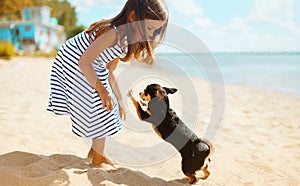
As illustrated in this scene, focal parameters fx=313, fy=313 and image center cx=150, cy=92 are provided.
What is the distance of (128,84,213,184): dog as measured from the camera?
215 centimetres

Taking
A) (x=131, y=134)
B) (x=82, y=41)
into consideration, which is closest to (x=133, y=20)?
(x=82, y=41)

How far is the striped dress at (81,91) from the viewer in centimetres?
224

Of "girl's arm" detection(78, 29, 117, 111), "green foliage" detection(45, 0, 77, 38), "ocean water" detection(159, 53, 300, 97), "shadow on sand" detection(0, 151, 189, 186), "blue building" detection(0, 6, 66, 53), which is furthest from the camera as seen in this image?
"green foliage" detection(45, 0, 77, 38)

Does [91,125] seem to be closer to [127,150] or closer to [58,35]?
[127,150]

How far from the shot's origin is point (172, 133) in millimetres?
2168

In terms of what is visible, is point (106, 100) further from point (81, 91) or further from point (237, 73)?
point (237, 73)

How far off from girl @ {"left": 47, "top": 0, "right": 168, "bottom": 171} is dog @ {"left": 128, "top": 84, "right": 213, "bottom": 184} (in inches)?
10.1

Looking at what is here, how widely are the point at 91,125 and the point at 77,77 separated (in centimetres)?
36

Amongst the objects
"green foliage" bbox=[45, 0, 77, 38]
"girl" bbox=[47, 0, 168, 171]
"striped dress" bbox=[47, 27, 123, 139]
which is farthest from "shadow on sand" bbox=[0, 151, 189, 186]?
"green foliage" bbox=[45, 0, 77, 38]

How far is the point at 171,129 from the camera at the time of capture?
2166 mm

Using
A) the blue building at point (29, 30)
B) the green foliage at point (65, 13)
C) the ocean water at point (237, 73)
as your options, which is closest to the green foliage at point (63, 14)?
the green foliage at point (65, 13)

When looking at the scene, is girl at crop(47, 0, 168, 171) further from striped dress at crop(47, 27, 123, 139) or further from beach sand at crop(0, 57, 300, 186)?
beach sand at crop(0, 57, 300, 186)

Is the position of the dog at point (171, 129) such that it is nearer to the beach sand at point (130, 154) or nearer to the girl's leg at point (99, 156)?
the beach sand at point (130, 154)

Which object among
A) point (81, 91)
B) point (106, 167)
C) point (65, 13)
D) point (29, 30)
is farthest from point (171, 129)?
point (65, 13)
